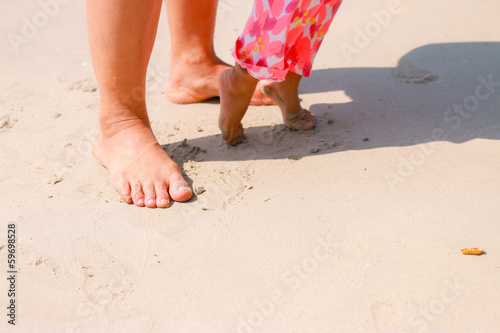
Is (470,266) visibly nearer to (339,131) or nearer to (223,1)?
(339,131)

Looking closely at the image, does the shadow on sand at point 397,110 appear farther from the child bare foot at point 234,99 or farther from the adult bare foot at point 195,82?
the adult bare foot at point 195,82

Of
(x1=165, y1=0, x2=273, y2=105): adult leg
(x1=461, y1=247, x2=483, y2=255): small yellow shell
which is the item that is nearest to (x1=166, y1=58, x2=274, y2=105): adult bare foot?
(x1=165, y1=0, x2=273, y2=105): adult leg

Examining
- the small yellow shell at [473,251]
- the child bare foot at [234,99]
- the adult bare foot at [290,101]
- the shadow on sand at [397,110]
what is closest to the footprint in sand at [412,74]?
the shadow on sand at [397,110]

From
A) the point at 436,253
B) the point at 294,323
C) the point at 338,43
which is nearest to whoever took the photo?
the point at 294,323

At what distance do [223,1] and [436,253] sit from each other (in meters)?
2.41

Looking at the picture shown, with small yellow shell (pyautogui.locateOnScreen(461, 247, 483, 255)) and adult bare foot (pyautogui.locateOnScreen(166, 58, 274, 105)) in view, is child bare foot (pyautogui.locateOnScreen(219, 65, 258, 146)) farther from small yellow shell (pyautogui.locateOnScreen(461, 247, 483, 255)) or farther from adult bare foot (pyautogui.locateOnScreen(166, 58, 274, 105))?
small yellow shell (pyautogui.locateOnScreen(461, 247, 483, 255))

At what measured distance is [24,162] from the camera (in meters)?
1.79

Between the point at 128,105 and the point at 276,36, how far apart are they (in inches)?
22.4

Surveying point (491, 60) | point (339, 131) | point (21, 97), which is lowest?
point (21, 97)

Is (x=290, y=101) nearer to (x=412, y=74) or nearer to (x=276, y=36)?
(x=276, y=36)

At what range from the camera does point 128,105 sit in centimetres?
171

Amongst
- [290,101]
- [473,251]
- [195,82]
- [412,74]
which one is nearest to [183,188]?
[290,101]

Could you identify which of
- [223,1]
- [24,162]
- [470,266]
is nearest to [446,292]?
[470,266]

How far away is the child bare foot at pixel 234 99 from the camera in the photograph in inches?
68.3
